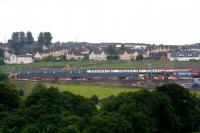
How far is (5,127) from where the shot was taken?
26.5 meters

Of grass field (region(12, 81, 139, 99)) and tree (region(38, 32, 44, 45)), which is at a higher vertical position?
tree (region(38, 32, 44, 45))

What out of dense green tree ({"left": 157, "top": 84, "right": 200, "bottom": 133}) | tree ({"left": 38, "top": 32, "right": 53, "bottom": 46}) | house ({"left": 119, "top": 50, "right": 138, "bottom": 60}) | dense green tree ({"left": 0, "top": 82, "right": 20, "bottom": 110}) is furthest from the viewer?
tree ({"left": 38, "top": 32, "right": 53, "bottom": 46})

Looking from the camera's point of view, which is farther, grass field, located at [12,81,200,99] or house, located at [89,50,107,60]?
house, located at [89,50,107,60]

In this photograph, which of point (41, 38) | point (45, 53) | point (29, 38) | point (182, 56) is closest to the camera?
point (182, 56)

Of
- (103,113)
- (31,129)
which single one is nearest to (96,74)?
(103,113)

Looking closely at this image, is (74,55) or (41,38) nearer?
(74,55)

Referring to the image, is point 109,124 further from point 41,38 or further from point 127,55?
point 41,38

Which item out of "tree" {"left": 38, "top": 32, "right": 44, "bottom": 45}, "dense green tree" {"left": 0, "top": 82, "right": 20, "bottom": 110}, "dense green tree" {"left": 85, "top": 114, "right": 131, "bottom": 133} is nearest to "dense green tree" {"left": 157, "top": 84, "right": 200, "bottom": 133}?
"dense green tree" {"left": 85, "top": 114, "right": 131, "bottom": 133}

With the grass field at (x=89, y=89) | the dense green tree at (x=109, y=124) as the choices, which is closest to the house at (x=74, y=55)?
the grass field at (x=89, y=89)

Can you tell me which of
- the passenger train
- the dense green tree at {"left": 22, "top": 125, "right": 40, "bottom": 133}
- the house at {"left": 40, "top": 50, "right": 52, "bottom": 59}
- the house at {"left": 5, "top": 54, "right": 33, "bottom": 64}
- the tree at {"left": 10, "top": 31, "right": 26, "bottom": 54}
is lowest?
the dense green tree at {"left": 22, "top": 125, "right": 40, "bottom": 133}

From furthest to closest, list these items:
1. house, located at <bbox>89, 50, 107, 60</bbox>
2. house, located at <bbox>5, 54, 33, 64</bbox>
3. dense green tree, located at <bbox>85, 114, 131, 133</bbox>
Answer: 1. house, located at <bbox>89, 50, 107, 60</bbox>
2. house, located at <bbox>5, 54, 33, 64</bbox>
3. dense green tree, located at <bbox>85, 114, 131, 133</bbox>

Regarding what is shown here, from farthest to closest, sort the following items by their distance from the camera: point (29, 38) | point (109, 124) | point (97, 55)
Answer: point (29, 38)
point (97, 55)
point (109, 124)

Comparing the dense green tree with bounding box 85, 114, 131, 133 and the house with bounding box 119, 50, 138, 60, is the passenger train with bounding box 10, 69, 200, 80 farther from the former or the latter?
the dense green tree with bounding box 85, 114, 131, 133

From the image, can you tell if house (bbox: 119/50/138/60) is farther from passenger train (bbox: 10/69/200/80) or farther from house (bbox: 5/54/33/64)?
passenger train (bbox: 10/69/200/80)
